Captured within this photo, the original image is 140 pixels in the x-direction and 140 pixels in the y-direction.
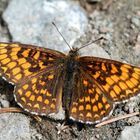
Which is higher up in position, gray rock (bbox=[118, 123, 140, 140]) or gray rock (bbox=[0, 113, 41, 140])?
gray rock (bbox=[118, 123, 140, 140])

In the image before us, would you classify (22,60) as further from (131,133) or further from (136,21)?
(136,21)

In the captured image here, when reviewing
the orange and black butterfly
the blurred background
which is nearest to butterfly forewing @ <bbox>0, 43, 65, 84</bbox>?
the orange and black butterfly

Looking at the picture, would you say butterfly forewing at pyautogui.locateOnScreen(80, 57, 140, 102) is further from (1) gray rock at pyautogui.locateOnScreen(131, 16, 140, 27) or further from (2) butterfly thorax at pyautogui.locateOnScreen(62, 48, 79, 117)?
(1) gray rock at pyautogui.locateOnScreen(131, 16, 140, 27)

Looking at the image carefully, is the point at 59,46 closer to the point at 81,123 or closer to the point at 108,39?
the point at 108,39

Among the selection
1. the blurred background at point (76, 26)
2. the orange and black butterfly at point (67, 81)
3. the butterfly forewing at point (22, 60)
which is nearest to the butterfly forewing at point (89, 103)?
the orange and black butterfly at point (67, 81)

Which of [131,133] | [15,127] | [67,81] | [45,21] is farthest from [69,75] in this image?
[45,21]

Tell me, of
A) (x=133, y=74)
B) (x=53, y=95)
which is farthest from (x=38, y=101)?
(x=133, y=74)

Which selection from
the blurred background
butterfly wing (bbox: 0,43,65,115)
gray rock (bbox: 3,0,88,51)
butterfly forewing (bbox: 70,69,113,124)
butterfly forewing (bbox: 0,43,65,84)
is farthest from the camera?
gray rock (bbox: 3,0,88,51)
